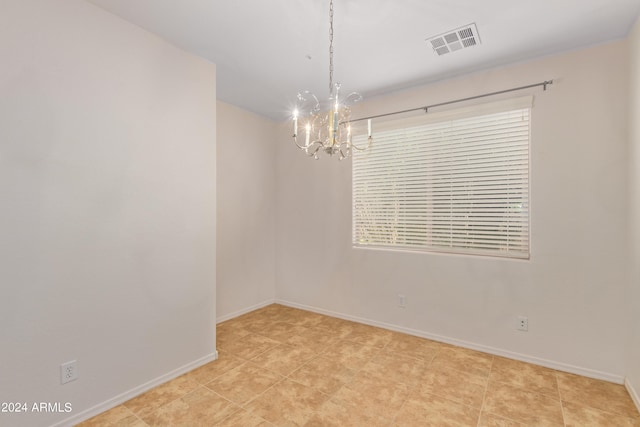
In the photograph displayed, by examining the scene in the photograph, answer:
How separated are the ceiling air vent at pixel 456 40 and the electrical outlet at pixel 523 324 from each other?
2449 mm

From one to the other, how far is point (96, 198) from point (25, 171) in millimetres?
381

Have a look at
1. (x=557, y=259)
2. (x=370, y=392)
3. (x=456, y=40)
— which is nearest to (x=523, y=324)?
(x=557, y=259)

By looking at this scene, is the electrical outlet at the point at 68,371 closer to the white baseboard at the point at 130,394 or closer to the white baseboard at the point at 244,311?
the white baseboard at the point at 130,394

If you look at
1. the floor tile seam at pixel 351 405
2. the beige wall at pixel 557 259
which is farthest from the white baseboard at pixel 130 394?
the beige wall at pixel 557 259

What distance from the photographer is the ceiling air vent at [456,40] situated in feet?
7.54

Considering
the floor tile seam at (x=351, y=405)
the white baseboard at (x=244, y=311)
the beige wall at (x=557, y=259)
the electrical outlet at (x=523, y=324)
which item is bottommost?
the floor tile seam at (x=351, y=405)

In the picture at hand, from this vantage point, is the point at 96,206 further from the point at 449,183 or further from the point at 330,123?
the point at 449,183

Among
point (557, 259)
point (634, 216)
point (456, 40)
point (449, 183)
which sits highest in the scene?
point (456, 40)

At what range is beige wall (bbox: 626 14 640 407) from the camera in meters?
2.13

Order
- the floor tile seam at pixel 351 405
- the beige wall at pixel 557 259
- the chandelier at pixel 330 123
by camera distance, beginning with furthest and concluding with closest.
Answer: the beige wall at pixel 557 259
the floor tile seam at pixel 351 405
the chandelier at pixel 330 123

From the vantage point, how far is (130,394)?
7.23ft

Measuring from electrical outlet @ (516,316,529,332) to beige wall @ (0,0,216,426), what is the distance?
290 centimetres

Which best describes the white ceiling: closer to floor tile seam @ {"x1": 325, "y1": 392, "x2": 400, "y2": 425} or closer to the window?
the window

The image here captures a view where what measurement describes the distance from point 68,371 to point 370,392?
2.05 meters
